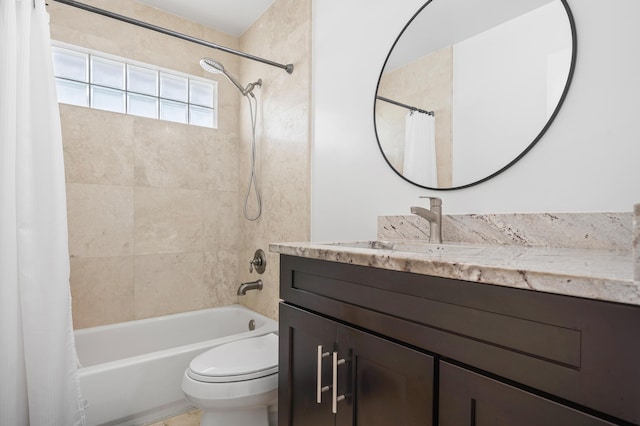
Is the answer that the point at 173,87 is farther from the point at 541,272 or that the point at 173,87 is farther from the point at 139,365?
the point at 541,272

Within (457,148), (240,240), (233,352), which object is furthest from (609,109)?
(240,240)

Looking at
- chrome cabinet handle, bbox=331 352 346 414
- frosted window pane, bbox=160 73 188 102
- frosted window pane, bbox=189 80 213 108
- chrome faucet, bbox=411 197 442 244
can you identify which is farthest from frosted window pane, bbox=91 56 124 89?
chrome cabinet handle, bbox=331 352 346 414

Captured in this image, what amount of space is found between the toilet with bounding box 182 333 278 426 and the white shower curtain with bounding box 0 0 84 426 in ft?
1.74

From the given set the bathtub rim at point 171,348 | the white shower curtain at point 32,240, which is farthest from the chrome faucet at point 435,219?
the white shower curtain at point 32,240

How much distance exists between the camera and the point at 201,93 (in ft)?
8.40

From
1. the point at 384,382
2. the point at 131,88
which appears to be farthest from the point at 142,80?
the point at 384,382

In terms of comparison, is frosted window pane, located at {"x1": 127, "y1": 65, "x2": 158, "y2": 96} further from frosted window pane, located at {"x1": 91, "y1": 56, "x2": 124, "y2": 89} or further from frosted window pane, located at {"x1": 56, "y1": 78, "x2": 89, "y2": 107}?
frosted window pane, located at {"x1": 56, "y1": 78, "x2": 89, "y2": 107}

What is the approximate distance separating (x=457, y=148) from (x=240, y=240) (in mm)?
1891

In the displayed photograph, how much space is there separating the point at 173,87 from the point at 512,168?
2.31 metres

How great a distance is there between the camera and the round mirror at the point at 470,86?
0.98 m

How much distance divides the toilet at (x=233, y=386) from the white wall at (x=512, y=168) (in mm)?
713

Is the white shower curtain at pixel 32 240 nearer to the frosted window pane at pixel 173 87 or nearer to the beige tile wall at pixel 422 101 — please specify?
the frosted window pane at pixel 173 87

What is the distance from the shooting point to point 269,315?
2.20 m

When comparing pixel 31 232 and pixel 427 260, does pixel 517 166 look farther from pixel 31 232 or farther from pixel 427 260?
pixel 31 232
